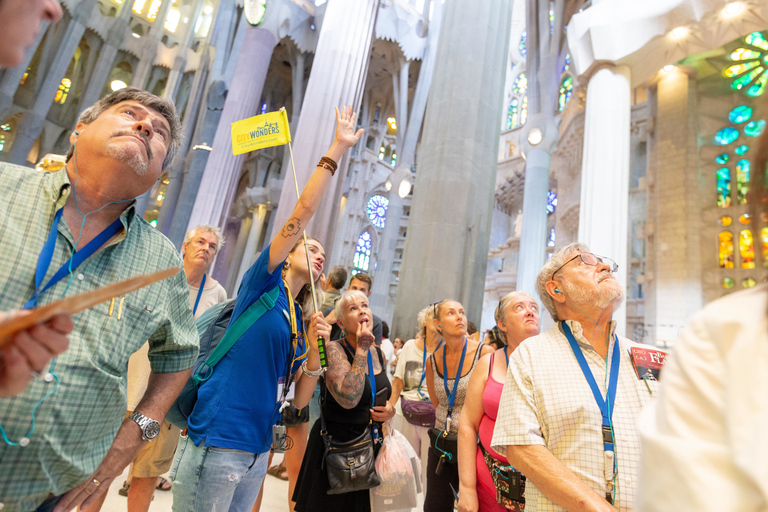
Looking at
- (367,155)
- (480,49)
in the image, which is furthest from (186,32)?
(480,49)

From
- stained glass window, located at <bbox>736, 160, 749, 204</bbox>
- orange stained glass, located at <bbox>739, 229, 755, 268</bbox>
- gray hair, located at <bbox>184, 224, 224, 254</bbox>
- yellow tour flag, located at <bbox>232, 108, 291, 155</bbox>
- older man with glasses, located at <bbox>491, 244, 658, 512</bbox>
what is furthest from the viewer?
stained glass window, located at <bbox>736, 160, 749, 204</bbox>

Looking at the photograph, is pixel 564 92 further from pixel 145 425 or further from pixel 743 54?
pixel 145 425

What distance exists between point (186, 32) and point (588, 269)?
104ft

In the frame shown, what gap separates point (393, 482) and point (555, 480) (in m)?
1.17

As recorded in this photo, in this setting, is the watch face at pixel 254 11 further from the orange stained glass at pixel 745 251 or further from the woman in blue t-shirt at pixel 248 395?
the orange stained glass at pixel 745 251

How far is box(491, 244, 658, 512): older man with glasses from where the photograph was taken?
4.86ft

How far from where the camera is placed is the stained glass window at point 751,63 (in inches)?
542

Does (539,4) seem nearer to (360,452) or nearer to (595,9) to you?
(595,9)

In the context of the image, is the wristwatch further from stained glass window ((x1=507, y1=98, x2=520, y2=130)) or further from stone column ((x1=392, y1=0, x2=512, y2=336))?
stained glass window ((x1=507, y1=98, x2=520, y2=130))

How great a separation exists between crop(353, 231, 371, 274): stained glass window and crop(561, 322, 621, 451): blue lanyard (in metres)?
26.3

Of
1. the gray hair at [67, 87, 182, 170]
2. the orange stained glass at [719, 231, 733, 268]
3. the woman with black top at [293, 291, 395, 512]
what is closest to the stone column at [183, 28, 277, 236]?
the woman with black top at [293, 291, 395, 512]

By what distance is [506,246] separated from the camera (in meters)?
27.8

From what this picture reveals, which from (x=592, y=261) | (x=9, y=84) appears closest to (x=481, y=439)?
(x=592, y=261)

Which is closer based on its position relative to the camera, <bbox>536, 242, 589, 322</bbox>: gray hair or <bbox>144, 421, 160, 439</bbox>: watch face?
<bbox>144, 421, 160, 439</bbox>: watch face
